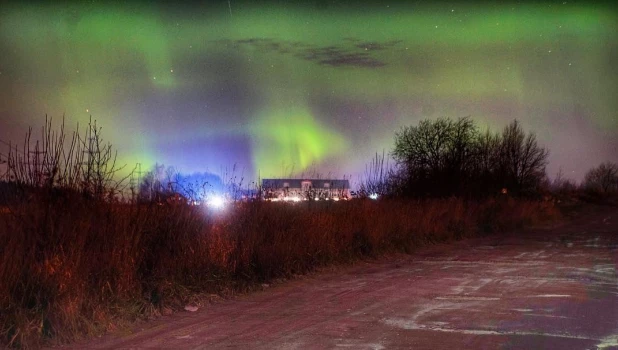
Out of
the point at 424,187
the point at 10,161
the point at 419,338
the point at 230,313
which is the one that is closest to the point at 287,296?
the point at 230,313

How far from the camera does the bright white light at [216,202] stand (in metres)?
14.8

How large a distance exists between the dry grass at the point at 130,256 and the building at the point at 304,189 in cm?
52

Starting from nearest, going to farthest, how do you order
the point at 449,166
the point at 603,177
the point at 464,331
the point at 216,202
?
the point at 464,331 < the point at 216,202 < the point at 449,166 < the point at 603,177

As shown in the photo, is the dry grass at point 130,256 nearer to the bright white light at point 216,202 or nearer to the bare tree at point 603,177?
the bright white light at point 216,202

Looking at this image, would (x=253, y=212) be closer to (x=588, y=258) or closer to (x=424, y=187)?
(x=588, y=258)

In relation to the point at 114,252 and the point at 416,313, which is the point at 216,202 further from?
the point at 416,313

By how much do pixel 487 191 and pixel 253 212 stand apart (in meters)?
29.4

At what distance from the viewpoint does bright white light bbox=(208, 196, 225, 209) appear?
14828 mm

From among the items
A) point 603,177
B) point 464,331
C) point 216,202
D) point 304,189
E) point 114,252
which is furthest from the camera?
point 603,177

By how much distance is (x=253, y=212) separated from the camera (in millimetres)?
15688

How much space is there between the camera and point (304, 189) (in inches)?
824

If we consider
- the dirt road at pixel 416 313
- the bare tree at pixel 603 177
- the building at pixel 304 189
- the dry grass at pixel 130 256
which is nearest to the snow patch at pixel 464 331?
the dirt road at pixel 416 313

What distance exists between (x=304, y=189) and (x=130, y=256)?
408 inches

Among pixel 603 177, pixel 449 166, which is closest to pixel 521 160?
pixel 449 166
